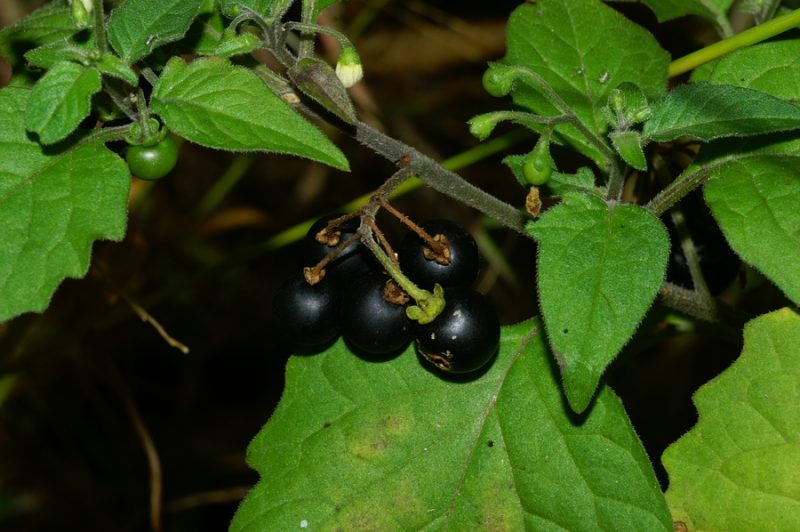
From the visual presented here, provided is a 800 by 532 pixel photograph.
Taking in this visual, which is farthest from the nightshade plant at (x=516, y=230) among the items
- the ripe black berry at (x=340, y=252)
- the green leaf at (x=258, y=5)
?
the ripe black berry at (x=340, y=252)

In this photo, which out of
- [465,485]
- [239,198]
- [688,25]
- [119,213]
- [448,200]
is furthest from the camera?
[239,198]

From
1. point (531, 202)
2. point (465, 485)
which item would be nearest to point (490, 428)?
point (465, 485)

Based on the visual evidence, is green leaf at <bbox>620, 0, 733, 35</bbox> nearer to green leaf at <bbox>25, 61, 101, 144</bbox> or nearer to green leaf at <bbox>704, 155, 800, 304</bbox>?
green leaf at <bbox>704, 155, 800, 304</bbox>

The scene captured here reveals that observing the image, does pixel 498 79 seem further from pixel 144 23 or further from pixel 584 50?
pixel 144 23

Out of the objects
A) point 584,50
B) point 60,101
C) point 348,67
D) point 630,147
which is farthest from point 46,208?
point 584,50

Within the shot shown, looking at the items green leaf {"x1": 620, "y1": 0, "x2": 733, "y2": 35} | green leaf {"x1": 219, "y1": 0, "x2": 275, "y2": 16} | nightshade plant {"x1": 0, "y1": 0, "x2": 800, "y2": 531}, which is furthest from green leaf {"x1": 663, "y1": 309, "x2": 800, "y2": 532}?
green leaf {"x1": 219, "y1": 0, "x2": 275, "y2": 16}

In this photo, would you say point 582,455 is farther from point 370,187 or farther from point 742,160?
point 370,187
